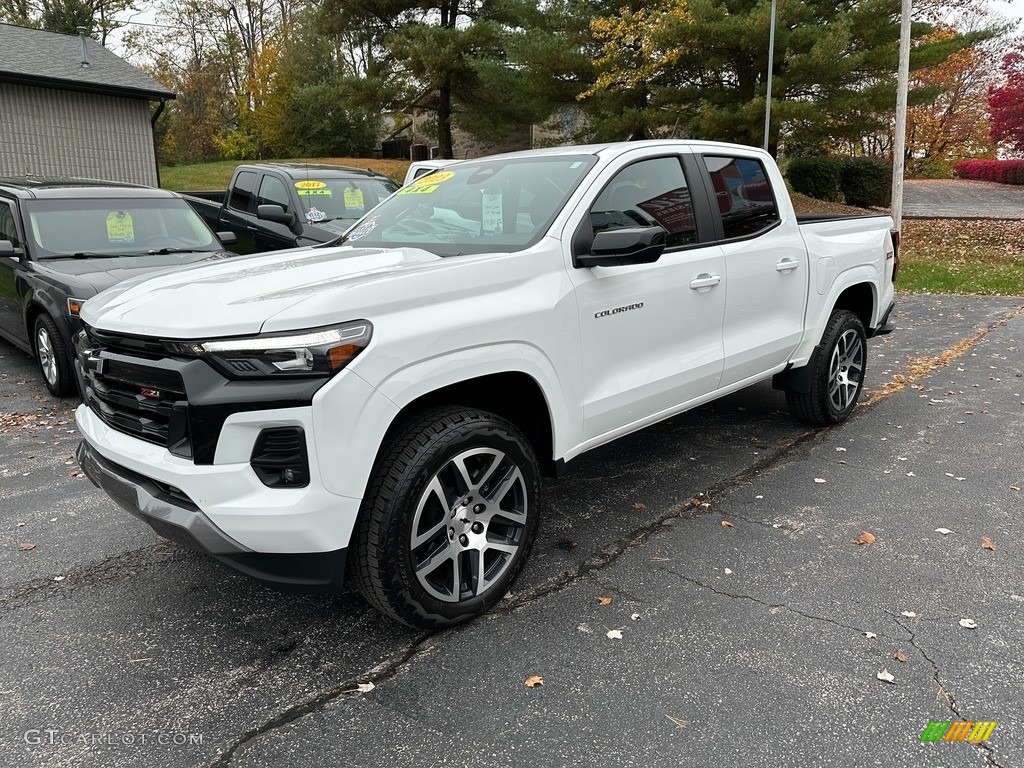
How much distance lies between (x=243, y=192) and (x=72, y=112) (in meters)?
10.2

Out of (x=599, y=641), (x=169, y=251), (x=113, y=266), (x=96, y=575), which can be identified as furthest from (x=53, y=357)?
(x=599, y=641)

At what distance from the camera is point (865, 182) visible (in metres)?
23.8

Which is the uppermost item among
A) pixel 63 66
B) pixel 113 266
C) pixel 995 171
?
pixel 63 66

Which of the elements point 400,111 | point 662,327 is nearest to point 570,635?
point 662,327

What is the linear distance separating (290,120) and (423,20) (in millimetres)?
13088

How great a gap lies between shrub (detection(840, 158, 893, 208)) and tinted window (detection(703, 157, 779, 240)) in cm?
2124

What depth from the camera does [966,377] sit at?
7.20 m

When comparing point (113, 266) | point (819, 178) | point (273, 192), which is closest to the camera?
point (113, 266)

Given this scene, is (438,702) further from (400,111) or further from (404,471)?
(400,111)

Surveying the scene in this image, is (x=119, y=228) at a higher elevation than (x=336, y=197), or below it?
below

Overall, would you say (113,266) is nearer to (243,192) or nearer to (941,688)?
(243,192)

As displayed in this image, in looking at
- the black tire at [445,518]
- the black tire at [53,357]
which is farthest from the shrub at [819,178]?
the black tire at [445,518]

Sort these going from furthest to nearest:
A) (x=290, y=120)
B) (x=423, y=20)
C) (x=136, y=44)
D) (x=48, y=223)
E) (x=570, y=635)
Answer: (x=136, y=44) → (x=290, y=120) → (x=423, y=20) → (x=48, y=223) → (x=570, y=635)

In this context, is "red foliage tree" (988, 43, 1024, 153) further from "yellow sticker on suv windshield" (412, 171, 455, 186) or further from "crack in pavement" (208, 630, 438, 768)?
"crack in pavement" (208, 630, 438, 768)
